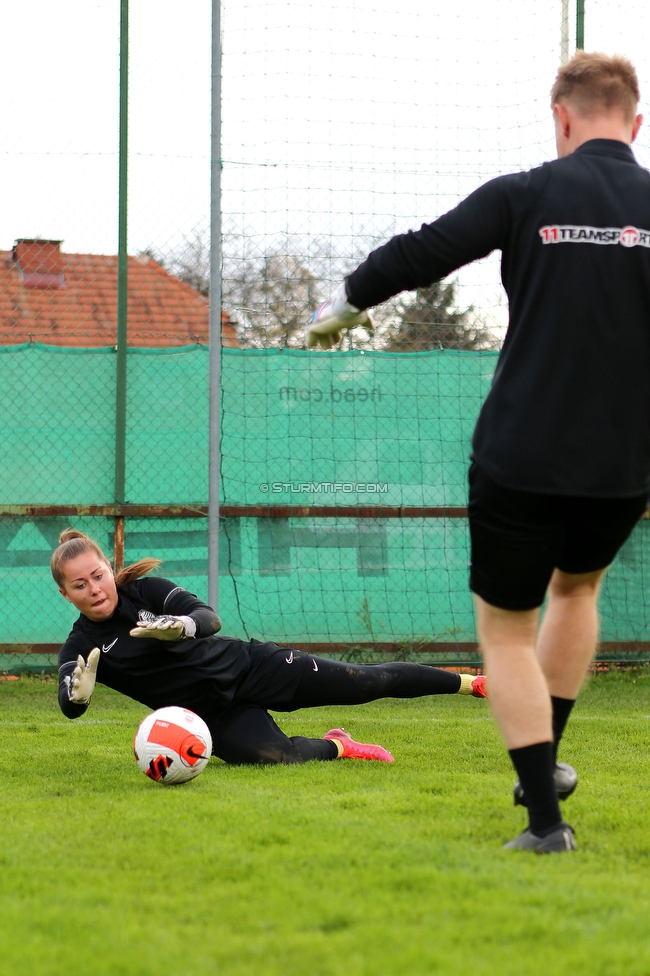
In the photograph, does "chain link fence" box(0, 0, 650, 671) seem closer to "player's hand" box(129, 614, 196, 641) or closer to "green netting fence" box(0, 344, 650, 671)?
"green netting fence" box(0, 344, 650, 671)

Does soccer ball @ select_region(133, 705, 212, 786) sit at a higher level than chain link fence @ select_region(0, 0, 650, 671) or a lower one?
lower

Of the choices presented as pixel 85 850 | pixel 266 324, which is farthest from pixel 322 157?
pixel 85 850

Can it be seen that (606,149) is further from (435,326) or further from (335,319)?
(435,326)

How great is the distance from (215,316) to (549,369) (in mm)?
4862

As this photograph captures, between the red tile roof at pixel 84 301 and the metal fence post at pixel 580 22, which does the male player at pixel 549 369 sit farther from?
the metal fence post at pixel 580 22

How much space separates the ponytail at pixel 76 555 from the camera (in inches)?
173

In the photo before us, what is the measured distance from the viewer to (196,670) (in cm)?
454

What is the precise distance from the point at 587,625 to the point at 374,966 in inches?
55.9

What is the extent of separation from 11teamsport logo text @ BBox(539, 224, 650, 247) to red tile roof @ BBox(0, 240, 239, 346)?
5.39 m

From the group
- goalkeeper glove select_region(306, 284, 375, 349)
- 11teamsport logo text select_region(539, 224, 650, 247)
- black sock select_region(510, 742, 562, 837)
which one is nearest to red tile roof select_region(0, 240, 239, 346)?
goalkeeper glove select_region(306, 284, 375, 349)

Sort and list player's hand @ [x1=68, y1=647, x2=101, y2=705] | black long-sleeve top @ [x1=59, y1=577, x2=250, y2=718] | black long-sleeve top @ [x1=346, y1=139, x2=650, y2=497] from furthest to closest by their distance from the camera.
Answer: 1. black long-sleeve top @ [x1=59, y1=577, x2=250, y2=718]
2. player's hand @ [x1=68, y1=647, x2=101, y2=705]
3. black long-sleeve top @ [x1=346, y1=139, x2=650, y2=497]

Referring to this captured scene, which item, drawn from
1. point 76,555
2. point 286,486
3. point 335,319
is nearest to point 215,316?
point 286,486

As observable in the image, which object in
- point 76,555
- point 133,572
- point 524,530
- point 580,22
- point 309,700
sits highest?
point 580,22

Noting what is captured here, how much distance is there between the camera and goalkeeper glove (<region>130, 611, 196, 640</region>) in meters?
4.06
